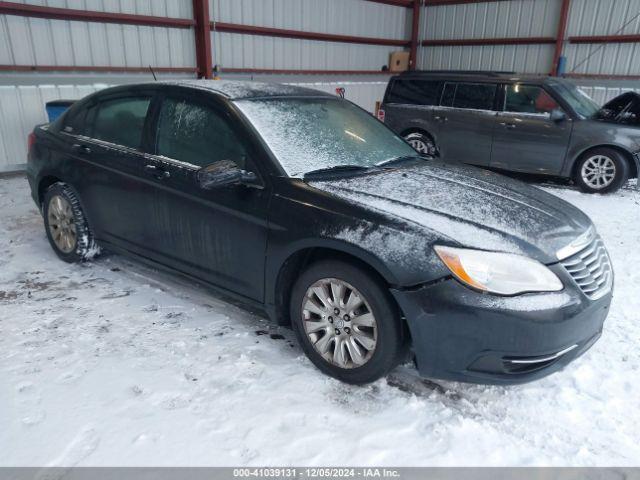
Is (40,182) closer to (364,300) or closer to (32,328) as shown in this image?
(32,328)

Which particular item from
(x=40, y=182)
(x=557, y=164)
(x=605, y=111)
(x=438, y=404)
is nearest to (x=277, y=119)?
(x=438, y=404)

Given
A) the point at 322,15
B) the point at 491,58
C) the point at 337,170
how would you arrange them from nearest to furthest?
the point at 337,170
the point at 322,15
the point at 491,58

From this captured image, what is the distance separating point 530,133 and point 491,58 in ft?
23.7

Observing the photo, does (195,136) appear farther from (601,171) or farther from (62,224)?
(601,171)

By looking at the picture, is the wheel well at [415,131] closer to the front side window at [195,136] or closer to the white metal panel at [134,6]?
the white metal panel at [134,6]

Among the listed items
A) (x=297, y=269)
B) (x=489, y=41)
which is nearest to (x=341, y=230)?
(x=297, y=269)

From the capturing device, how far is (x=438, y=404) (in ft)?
8.19

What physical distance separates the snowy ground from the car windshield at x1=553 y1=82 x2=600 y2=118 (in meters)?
4.55

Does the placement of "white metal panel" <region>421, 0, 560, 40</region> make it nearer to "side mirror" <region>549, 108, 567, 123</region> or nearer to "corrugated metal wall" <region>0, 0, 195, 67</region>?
"side mirror" <region>549, 108, 567, 123</region>

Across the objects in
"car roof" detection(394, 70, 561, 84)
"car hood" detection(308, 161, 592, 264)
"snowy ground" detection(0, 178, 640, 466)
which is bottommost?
"snowy ground" detection(0, 178, 640, 466)

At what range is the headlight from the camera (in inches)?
86.0

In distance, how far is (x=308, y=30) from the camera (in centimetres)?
1145

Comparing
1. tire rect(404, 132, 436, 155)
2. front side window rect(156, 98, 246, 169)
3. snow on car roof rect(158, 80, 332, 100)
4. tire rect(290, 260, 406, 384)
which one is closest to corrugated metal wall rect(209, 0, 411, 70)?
tire rect(404, 132, 436, 155)

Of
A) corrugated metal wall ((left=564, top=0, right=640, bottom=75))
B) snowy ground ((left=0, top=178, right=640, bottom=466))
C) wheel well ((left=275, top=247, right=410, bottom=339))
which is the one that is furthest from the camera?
corrugated metal wall ((left=564, top=0, right=640, bottom=75))
